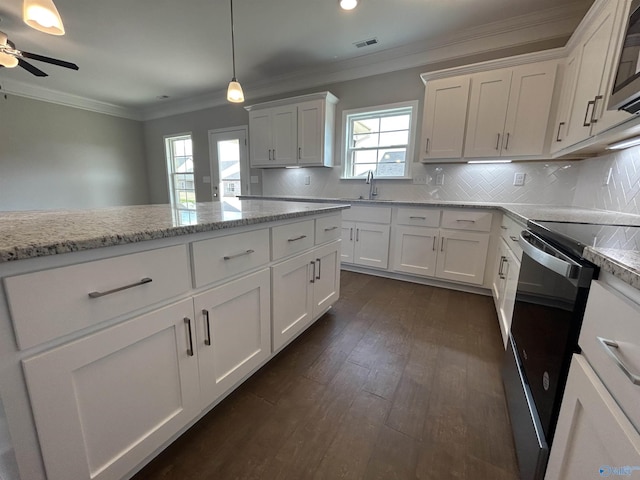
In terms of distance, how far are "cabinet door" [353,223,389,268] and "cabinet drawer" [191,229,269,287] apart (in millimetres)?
1925

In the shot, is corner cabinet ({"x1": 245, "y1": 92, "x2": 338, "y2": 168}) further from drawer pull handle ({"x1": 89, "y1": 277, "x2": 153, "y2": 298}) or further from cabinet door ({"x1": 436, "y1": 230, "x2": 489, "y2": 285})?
drawer pull handle ({"x1": 89, "y1": 277, "x2": 153, "y2": 298})

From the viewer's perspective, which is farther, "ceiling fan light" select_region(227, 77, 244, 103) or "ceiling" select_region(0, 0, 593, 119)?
"ceiling" select_region(0, 0, 593, 119)

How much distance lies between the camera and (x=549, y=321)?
2.95 ft

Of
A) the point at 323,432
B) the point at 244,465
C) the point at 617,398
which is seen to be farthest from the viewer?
the point at 323,432

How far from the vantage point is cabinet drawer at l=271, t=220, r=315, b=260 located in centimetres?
138

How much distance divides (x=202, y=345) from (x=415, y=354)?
1295mm

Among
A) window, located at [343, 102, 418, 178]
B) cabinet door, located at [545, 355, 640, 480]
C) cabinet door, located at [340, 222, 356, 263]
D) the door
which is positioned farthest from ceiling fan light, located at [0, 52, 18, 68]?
cabinet door, located at [545, 355, 640, 480]

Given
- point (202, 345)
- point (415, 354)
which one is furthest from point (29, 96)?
point (415, 354)

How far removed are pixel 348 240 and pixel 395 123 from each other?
162cm

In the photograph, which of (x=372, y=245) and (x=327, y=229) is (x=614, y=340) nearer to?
(x=327, y=229)

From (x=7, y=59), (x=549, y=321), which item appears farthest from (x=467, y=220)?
(x=7, y=59)

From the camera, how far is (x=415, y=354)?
1.67m

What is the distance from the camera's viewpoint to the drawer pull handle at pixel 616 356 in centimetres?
46

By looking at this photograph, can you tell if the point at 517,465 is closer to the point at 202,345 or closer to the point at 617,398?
the point at 617,398
